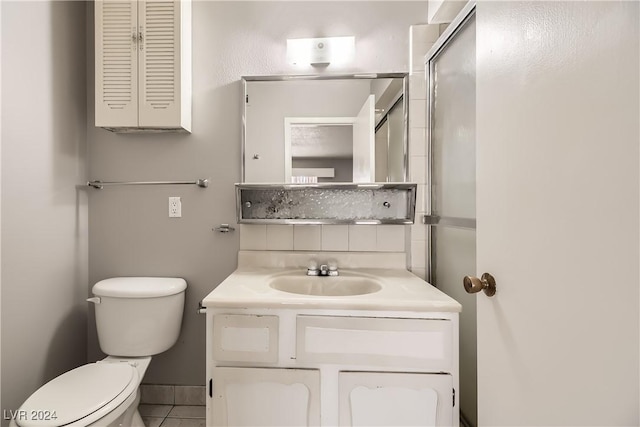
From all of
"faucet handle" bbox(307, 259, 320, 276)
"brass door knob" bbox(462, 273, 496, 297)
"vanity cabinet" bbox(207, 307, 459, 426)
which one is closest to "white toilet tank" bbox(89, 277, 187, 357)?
"vanity cabinet" bbox(207, 307, 459, 426)

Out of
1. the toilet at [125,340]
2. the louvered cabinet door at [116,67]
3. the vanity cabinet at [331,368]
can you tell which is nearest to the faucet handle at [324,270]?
the vanity cabinet at [331,368]

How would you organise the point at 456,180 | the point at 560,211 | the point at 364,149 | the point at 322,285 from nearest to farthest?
the point at 560,211, the point at 456,180, the point at 322,285, the point at 364,149

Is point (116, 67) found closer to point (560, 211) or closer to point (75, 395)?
point (75, 395)

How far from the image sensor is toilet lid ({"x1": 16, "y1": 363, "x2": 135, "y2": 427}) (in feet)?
3.14

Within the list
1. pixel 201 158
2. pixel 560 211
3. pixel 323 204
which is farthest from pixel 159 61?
pixel 560 211

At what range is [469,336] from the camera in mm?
1230

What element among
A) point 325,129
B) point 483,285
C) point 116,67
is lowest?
point 483,285

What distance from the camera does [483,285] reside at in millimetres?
698

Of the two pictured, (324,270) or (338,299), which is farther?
(324,270)

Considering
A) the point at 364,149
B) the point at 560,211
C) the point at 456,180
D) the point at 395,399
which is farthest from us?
the point at 364,149

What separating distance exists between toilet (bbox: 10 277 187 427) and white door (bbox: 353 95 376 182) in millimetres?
1072

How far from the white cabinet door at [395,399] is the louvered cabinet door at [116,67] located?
1.53 meters

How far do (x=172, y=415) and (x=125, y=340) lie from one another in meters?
0.50

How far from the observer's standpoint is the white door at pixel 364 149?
152 centimetres
